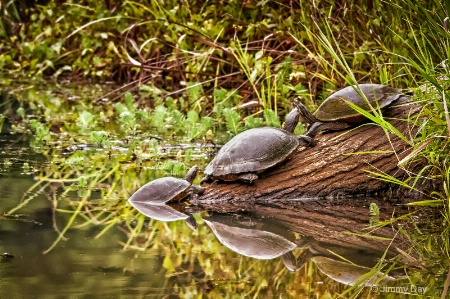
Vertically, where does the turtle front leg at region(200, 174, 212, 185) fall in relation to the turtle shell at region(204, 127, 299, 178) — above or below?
below

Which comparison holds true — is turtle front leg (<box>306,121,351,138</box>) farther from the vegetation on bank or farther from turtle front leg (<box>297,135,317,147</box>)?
the vegetation on bank

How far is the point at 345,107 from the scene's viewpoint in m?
5.04

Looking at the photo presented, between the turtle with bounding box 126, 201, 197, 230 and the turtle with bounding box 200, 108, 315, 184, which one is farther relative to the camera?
the turtle with bounding box 200, 108, 315, 184

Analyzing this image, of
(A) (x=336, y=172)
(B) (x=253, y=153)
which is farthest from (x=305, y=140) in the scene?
(B) (x=253, y=153)

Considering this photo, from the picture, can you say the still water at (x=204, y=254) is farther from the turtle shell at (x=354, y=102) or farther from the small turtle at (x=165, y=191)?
the turtle shell at (x=354, y=102)

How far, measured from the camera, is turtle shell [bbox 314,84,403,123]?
16.5 ft

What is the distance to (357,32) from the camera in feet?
23.4

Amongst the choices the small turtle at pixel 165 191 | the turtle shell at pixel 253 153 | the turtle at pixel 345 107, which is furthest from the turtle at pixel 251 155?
the turtle at pixel 345 107

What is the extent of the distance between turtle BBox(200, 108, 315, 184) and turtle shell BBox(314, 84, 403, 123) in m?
0.28

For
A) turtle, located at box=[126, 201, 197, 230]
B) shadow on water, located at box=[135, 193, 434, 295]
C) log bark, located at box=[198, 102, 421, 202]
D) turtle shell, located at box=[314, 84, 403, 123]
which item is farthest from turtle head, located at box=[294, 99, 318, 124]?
turtle, located at box=[126, 201, 197, 230]

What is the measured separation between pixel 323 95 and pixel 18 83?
5.33 metres

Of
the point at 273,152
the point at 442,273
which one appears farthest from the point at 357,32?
the point at 442,273

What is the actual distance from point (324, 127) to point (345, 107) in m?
0.21

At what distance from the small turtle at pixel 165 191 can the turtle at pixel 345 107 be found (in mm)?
834
